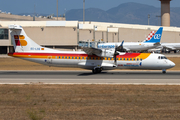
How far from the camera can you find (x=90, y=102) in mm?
16391

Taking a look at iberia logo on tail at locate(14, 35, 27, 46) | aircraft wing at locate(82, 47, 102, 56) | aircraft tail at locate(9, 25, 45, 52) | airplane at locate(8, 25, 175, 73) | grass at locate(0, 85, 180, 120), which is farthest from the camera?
iberia logo on tail at locate(14, 35, 27, 46)

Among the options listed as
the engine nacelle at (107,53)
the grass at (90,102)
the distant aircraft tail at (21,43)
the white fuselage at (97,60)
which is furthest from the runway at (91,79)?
the distant aircraft tail at (21,43)

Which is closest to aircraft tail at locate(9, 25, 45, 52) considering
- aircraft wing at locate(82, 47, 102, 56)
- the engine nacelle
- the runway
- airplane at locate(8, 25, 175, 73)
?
→ airplane at locate(8, 25, 175, 73)

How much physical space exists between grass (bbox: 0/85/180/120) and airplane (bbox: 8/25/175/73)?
9585 millimetres

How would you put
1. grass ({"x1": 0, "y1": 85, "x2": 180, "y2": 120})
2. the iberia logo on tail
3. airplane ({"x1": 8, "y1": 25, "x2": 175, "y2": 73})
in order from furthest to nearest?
1. the iberia logo on tail
2. airplane ({"x1": 8, "y1": 25, "x2": 175, "y2": 73})
3. grass ({"x1": 0, "y1": 85, "x2": 180, "y2": 120})

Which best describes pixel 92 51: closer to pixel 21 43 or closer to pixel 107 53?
pixel 107 53

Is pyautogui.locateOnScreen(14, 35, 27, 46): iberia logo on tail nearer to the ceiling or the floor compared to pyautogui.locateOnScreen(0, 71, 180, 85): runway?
nearer to the ceiling

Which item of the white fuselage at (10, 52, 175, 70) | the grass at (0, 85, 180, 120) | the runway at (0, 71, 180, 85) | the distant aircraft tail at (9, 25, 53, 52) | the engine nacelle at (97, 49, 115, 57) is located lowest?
the grass at (0, 85, 180, 120)

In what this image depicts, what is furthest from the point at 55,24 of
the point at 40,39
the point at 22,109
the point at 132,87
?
the point at 22,109

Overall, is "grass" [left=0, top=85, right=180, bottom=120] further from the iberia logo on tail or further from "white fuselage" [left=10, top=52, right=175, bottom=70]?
the iberia logo on tail

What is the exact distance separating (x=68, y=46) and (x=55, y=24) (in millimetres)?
9112

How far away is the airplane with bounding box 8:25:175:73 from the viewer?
3144 cm

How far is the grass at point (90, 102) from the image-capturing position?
13125 mm

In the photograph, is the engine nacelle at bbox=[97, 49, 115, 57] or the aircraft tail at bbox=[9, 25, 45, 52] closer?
the engine nacelle at bbox=[97, 49, 115, 57]
